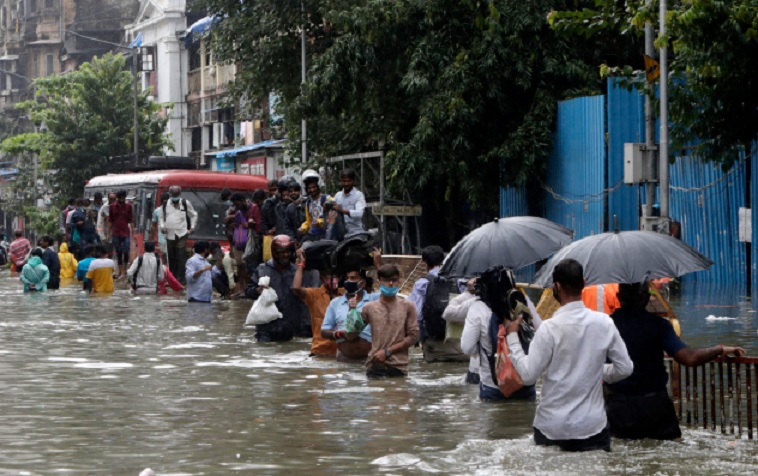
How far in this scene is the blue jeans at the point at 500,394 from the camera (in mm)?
11906

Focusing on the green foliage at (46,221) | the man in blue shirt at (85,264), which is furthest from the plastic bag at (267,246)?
the green foliage at (46,221)

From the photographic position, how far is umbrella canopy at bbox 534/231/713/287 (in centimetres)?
933

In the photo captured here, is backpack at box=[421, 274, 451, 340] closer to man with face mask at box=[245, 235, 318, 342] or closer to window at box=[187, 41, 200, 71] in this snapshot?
man with face mask at box=[245, 235, 318, 342]

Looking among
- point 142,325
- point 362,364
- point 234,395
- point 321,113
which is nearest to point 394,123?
point 321,113

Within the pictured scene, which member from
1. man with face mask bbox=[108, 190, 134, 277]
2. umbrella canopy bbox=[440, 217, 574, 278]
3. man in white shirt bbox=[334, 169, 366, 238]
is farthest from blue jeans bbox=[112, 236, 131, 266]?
umbrella canopy bbox=[440, 217, 574, 278]

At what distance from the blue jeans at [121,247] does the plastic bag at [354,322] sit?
19264 mm

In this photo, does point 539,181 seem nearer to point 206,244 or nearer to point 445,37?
point 445,37

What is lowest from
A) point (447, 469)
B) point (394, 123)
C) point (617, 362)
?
point (447, 469)

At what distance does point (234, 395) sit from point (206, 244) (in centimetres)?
1273

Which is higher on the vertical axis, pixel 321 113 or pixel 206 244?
pixel 321 113

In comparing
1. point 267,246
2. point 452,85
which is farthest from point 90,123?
point 267,246

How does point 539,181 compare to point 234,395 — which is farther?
point 539,181

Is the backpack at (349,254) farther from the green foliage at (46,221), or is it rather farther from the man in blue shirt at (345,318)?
the green foliage at (46,221)

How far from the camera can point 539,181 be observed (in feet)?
101
